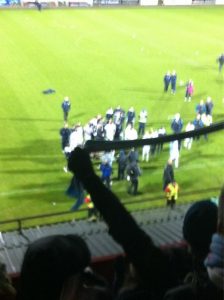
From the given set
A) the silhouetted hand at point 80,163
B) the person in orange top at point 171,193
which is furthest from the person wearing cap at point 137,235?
the person in orange top at point 171,193

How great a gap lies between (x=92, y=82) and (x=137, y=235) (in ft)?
54.4

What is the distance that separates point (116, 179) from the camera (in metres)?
10.4

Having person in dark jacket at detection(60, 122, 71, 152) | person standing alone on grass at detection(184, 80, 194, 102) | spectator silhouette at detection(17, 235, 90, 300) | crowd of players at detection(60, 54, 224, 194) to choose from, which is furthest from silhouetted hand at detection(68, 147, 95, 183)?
person standing alone on grass at detection(184, 80, 194, 102)

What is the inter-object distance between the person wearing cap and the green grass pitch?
6393 millimetres

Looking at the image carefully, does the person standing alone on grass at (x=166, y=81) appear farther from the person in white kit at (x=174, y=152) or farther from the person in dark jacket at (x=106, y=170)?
the person in dark jacket at (x=106, y=170)

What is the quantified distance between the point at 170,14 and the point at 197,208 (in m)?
33.1

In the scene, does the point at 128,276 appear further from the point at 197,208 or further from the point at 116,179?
the point at 116,179

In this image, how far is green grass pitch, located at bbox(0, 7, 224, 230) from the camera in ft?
33.9

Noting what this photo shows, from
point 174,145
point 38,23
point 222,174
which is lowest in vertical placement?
point 222,174

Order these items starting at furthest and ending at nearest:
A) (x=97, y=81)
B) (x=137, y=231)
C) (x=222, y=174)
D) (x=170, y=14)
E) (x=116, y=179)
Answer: (x=170, y=14), (x=97, y=81), (x=222, y=174), (x=116, y=179), (x=137, y=231)

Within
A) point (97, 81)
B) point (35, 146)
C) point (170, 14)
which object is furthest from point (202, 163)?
point (170, 14)

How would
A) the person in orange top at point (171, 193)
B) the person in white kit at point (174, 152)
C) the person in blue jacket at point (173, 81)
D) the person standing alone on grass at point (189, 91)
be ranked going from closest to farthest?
1. the person in orange top at point (171, 193)
2. the person in white kit at point (174, 152)
3. the person standing alone on grass at point (189, 91)
4. the person in blue jacket at point (173, 81)

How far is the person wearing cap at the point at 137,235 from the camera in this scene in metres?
1.67

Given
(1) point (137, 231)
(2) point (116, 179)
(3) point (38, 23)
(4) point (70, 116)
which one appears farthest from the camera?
(3) point (38, 23)
